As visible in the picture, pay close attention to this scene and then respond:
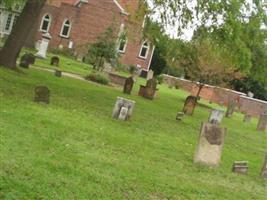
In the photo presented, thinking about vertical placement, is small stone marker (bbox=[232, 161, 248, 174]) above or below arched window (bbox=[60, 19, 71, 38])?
below

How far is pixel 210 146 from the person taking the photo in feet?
39.5

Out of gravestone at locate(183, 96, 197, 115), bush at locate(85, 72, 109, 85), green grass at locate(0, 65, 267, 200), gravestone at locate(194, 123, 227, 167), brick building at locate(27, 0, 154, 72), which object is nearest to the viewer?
green grass at locate(0, 65, 267, 200)

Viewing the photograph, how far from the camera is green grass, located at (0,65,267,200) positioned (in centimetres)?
809

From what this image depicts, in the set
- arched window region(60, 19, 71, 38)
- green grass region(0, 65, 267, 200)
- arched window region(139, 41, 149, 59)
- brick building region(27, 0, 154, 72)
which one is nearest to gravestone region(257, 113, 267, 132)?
green grass region(0, 65, 267, 200)

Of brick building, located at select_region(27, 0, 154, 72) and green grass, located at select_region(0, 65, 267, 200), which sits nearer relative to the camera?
green grass, located at select_region(0, 65, 267, 200)

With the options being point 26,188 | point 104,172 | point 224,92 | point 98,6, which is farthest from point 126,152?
point 98,6

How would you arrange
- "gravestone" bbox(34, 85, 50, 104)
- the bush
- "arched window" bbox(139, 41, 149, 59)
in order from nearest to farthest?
"gravestone" bbox(34, 85, 50, 104) < the bush < "arched window" bbox(139, 41, 149, 59)

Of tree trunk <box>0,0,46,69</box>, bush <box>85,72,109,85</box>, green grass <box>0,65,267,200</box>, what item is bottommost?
green grass <box>0,65,267,200</box>

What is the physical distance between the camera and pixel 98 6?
178ft

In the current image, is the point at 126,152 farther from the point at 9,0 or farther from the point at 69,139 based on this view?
the point at 9,0

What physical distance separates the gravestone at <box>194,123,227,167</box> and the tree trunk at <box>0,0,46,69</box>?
38.3 feet

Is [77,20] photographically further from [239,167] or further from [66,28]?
[239,167]

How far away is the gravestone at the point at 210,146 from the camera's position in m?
12.0

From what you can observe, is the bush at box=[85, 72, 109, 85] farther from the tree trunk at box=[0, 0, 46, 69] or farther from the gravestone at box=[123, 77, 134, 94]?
the tree trunk at box=[0, 0, 46, 69]
